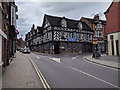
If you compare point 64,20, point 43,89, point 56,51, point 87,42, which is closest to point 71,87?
point 43,89

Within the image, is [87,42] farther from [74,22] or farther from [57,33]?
[57,33]

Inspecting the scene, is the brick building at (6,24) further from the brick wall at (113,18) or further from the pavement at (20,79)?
the brick wall at (113,18)

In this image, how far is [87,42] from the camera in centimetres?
4488

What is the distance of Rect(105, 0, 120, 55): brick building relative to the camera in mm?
25812

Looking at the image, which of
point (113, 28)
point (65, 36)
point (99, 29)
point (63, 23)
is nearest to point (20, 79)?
point (113, 28)

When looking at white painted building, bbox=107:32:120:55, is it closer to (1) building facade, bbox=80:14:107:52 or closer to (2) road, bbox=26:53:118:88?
(2) road, bbox=26:53:118:88

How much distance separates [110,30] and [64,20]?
54.6ft

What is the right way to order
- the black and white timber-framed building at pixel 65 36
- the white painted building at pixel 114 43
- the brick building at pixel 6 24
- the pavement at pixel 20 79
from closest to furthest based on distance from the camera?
1. the pavement at pixel 20 79
2. the brick building at pixel 6 24
3. the white painted building at pixel 114 43
4. the black and white timber-framed building at pixel 65 36

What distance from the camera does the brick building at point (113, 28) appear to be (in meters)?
25.8

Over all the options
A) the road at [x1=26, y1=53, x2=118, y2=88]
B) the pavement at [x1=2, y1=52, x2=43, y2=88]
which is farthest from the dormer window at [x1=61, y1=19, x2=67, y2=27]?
the pavement at [x1=2, y1=52, x2=43, y2=88]

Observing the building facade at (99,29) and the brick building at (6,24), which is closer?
the brick building at (6,24)

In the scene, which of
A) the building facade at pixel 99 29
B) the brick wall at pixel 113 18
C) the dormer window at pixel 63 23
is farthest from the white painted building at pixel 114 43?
the building facade at pixel 99 29

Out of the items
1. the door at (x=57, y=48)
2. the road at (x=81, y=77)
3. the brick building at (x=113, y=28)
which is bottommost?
the road at (x=81, y=77)

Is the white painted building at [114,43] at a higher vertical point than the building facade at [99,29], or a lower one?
lower
